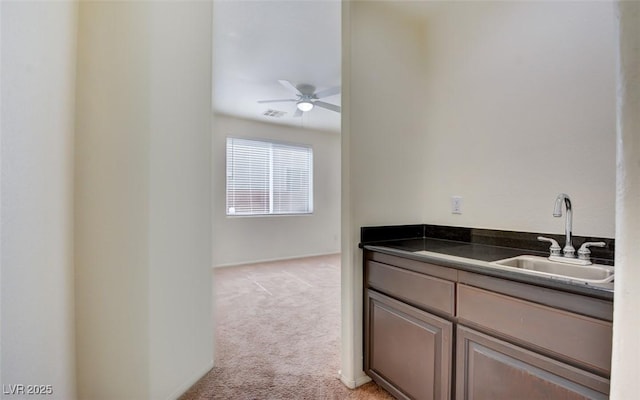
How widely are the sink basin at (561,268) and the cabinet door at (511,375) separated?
12.7 inches

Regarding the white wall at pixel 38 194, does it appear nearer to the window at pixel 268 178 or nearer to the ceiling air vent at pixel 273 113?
the ceiling air vent at pixel 273 113

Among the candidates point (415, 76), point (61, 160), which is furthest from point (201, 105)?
point (415, 76)

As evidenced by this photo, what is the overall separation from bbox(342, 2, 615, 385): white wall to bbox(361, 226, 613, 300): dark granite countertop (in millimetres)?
141

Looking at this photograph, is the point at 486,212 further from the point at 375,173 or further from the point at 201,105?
the point at 201,105

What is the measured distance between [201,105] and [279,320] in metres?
1.99

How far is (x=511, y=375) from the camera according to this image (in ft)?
3.75

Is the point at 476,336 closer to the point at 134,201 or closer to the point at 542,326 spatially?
the point at 542,326

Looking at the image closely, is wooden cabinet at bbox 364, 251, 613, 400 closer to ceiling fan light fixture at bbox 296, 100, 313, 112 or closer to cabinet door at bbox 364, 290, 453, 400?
cabinet door at bbox 364, 290, 453, 400

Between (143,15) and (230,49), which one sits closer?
(143,15)

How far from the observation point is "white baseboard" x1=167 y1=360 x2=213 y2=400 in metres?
1.73

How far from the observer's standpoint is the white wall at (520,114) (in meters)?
1.45

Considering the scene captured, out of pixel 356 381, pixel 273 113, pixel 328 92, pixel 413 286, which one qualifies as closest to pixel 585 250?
pixel 413 286

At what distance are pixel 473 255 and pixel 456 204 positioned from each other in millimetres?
596

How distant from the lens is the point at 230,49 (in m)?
2.81
